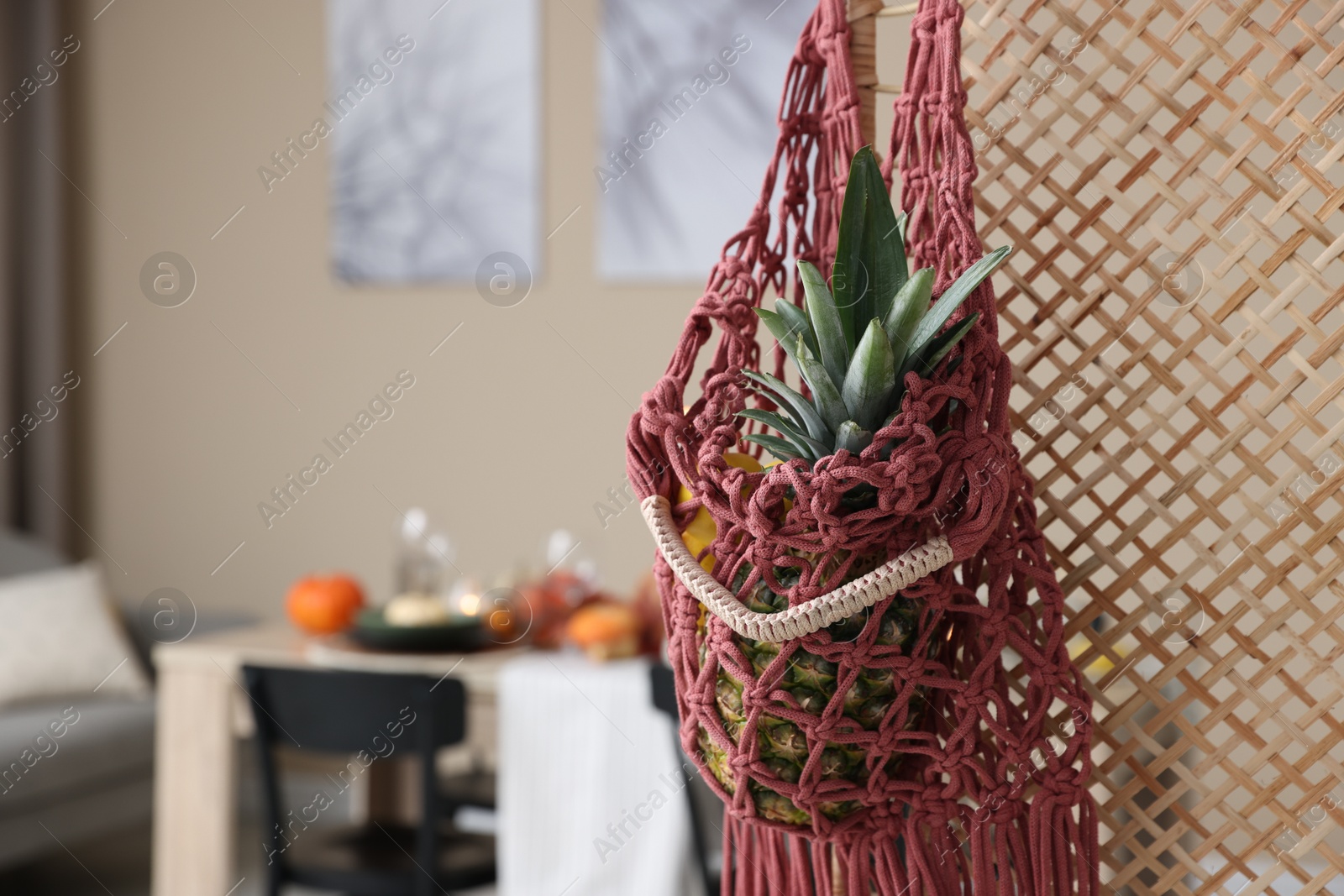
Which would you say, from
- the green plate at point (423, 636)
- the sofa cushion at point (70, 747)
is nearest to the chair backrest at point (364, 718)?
the green plate at point (423, 636)

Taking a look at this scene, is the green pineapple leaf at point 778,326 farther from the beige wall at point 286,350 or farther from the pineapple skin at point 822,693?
the beige wall at point 286,350

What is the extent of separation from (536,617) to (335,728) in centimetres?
47

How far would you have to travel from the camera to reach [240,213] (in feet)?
12.0

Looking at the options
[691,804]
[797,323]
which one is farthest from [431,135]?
[797,323]

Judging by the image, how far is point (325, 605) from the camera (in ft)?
7.76

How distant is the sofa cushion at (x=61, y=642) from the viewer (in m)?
2.72

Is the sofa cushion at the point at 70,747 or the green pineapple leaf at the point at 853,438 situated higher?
the sofa cushion at the point at 70,747

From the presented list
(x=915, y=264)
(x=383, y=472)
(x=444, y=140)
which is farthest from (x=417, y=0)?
(x=915, y=264)

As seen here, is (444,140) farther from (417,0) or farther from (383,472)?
(383,472)

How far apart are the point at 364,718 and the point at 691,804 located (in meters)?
0.56

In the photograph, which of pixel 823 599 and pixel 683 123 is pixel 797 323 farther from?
pixel 683 123

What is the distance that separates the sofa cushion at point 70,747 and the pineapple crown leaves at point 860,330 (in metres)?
2.35

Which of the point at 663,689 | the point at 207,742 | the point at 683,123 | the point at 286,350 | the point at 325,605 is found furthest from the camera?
the point at 286,350

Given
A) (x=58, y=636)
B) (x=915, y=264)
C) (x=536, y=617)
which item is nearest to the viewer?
(x=915, y=264)
